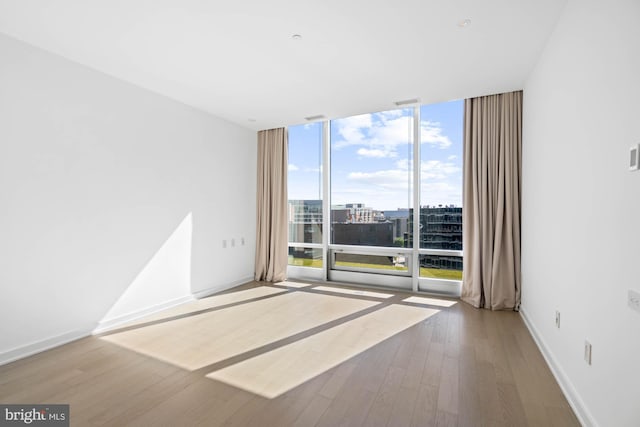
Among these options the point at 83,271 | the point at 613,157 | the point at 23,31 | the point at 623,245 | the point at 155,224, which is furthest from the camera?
the point at 155,224

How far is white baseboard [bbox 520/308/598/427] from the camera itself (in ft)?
5.80

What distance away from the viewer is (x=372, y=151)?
4961mm

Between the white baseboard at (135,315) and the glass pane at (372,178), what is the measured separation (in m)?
2.60

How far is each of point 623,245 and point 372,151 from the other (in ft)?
12.3

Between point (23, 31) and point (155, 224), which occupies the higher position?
point (23, 31)

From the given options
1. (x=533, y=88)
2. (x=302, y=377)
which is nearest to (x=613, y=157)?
(x=533, y=88)

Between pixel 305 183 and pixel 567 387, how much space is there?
4331mm

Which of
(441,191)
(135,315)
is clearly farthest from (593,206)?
(135,315)

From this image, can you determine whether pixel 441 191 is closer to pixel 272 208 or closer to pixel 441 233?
pixel 441 233

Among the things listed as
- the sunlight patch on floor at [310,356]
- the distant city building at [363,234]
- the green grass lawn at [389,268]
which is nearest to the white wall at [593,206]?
the sunlight patch on floor at [310,356]

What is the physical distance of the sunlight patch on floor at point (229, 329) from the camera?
2.74 metres

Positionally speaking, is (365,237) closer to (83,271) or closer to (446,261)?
(446,261)

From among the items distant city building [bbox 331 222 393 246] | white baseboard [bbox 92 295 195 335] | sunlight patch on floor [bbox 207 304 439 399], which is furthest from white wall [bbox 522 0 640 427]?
white baseboard [bbox 92 295 195 335]

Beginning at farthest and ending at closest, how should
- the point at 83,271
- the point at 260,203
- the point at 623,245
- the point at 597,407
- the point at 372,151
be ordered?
the point at 260,203, the point at 372,151, the point at 83,271, the point at 597,407, the point at 623,245
